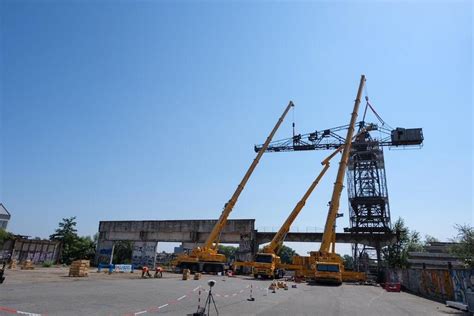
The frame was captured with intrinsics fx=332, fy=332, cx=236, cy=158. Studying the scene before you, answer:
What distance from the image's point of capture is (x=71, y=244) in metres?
65.7

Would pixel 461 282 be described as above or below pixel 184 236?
below

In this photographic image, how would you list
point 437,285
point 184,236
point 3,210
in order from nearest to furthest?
point 437,285, point 184,236, point 3,210

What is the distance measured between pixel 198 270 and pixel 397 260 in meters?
35.6

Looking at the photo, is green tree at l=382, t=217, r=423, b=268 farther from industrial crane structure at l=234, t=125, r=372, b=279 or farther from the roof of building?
the roof of building

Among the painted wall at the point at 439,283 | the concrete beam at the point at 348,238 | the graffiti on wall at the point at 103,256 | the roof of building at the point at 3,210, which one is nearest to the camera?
the painted wall at the point at 439,283

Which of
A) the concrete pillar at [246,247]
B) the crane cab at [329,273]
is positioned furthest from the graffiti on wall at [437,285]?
the concrete pillar at [246,247]

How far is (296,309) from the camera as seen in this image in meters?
13.1

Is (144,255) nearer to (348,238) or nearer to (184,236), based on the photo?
(184,236)

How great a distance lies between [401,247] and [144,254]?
47.4 metres

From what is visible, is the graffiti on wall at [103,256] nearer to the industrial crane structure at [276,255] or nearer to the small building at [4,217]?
the small building at [4,217]

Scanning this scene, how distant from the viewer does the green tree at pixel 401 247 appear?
55.2 m

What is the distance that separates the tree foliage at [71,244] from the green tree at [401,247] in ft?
182

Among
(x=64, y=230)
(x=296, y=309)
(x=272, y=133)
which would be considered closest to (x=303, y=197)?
(x=272, y=133)

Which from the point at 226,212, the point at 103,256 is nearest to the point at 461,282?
the point at 226,212
